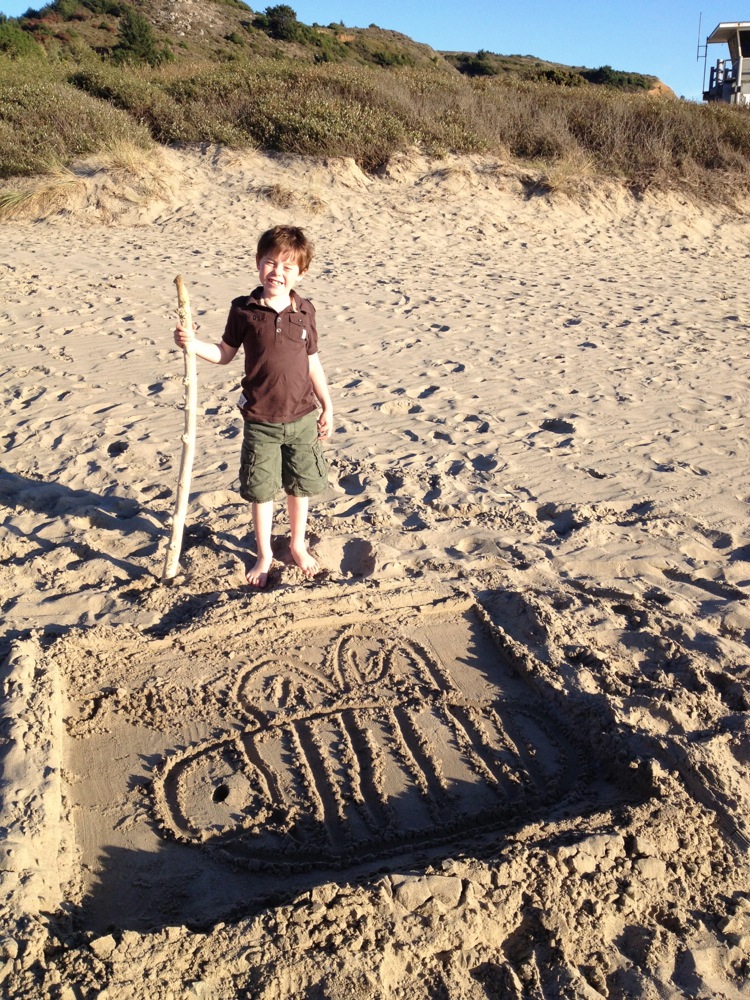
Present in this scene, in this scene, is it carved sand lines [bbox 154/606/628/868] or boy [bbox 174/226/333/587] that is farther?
boy [bbox 174/226/333/587]

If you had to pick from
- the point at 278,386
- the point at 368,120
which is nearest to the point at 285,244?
the point at 278,386

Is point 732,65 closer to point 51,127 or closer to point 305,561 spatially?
point 51,127

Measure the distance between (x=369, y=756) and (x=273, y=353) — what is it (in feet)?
5.41

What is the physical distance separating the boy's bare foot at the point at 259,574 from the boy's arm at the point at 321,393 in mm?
626

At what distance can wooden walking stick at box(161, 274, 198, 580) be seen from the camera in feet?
10.8

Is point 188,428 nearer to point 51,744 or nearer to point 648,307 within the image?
point 51,744

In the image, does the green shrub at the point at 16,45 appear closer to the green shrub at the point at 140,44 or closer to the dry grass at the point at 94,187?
the green shrub at the point at 140,44

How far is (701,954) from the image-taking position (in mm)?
2121

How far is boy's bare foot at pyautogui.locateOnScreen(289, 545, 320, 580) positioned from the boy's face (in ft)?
3.75

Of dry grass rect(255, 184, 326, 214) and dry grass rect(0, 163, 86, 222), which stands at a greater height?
dry grass rect(255, 184, 326, 214)

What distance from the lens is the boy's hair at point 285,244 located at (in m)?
3.25

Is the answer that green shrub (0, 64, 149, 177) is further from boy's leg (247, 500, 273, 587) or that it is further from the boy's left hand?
boy's leg (247, 500, 273, 587)

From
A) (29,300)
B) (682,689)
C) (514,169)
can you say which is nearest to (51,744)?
(682,689)

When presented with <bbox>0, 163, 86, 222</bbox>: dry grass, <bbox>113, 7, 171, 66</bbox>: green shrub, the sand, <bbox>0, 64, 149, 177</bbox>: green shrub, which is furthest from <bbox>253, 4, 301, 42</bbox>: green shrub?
the sand
